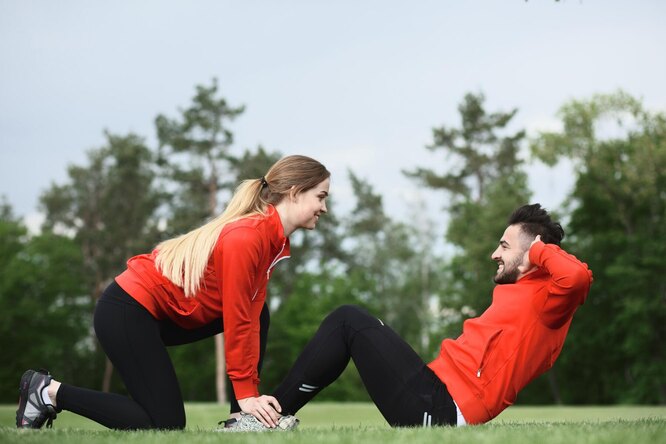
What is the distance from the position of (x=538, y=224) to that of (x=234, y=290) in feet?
6.66

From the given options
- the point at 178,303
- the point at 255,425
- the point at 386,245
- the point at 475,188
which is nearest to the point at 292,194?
the point at 178,303

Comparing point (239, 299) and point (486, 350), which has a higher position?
point (239, 299)

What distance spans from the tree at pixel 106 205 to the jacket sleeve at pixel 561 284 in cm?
4249

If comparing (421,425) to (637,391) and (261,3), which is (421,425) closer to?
(637,391)

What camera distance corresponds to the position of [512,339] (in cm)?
493

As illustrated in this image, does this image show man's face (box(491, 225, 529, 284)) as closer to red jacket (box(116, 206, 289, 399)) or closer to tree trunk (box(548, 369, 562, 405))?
red jacket (box(116, 206, 289, 399))

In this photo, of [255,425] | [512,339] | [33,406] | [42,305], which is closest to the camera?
[512,339]

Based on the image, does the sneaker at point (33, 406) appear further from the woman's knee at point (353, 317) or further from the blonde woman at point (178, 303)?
the woman's knee at point (353, 317)

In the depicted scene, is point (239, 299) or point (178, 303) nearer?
point (239, 299)

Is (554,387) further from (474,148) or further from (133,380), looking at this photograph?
(133,380)

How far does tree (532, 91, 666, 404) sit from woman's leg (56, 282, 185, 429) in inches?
1358

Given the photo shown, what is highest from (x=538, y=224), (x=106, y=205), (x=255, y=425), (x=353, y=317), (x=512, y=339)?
(x=106, y=205)

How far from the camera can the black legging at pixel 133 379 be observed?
5477 mm

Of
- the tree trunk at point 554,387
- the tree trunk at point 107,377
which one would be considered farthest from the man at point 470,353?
the tree trunk at point 107,377
